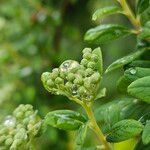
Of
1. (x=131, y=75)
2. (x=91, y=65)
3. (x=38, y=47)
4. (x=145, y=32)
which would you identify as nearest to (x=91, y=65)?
(x=91, y=65)

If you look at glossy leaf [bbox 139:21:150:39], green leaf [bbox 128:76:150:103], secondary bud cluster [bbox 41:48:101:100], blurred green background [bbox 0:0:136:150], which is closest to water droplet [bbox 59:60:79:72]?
secondary bud cluster [bbox 41:48:101:100]

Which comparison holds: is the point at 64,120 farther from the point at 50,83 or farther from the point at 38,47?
the point at 38,47

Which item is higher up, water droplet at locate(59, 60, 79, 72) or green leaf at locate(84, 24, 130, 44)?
green leaf at locate(84, 24, 130, 44)

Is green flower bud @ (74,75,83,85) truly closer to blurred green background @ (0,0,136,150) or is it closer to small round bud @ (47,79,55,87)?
small round bud @ (47,79,55,87)

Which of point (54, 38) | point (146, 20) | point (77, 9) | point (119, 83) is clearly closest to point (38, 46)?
point (54, 38)

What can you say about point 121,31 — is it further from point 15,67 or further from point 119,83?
point 15,67
